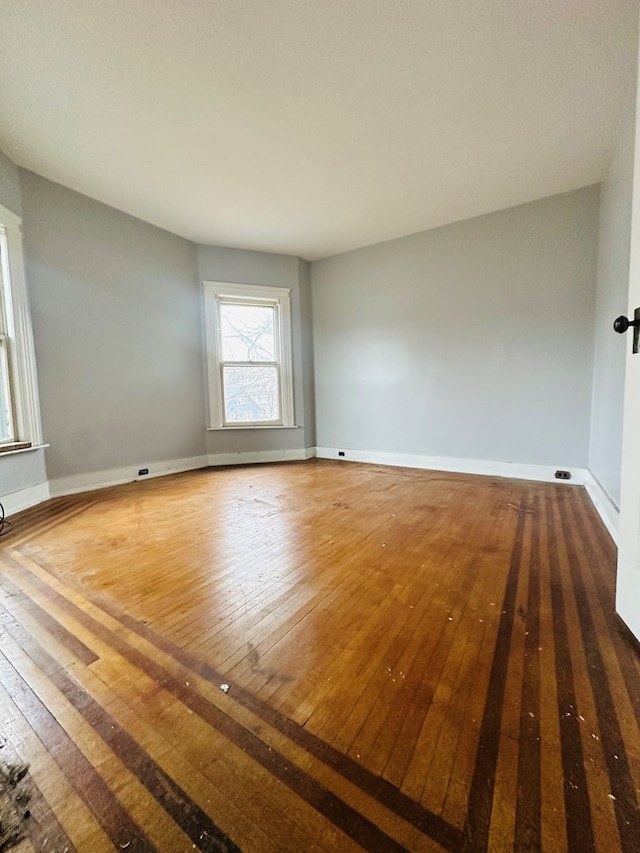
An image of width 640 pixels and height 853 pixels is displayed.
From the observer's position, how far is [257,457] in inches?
205

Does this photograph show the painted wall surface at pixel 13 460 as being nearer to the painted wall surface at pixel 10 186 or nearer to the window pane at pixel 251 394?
the painted wall surface at pixel 10 186

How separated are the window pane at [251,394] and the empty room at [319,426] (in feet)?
0.14

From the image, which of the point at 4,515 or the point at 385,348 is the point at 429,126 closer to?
the point at 385,348

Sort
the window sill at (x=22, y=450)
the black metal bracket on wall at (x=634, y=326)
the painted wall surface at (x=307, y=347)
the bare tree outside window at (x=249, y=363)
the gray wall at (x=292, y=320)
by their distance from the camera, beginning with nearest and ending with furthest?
the black metal bracket on wall at (x=634, y=326), the window sill at (x=22, y=450), the gray wall at (x=292, y=320), the bare tree outside window at (x=249, y=363), the painted wall surface at (x=307, y=347)

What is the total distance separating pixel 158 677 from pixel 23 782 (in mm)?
396

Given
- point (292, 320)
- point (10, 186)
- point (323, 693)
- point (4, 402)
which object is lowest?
point (323, 693)

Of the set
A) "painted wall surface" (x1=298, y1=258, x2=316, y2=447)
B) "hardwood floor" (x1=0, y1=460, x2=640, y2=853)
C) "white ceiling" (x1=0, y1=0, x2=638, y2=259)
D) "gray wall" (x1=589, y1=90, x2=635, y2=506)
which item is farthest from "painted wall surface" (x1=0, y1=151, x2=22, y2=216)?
"gray wall" (x1=589, y1=90, x2=635, y2=506)

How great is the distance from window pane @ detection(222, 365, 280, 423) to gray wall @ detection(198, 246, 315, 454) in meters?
0.23

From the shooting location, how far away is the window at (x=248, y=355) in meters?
4.87

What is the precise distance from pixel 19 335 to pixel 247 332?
256 centimetres

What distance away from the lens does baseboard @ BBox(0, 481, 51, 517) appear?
9.80 feet

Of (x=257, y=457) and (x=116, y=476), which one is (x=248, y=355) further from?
(x=116, y=476)

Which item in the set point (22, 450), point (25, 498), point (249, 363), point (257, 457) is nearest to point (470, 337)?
point (249, 363)

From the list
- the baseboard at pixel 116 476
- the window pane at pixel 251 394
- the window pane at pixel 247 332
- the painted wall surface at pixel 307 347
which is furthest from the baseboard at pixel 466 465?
the baseboard at pixel 116 476
